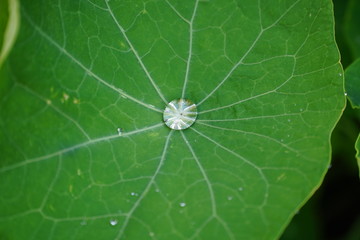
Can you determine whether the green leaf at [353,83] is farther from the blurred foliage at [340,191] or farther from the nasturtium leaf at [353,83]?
the blurred foliage at [340,191]

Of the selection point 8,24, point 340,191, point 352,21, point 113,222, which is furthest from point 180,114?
point 340,191

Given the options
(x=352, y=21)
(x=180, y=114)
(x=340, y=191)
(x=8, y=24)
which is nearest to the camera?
(x=8, y=24)

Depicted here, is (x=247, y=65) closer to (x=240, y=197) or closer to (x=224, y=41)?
(x=224, y=41)

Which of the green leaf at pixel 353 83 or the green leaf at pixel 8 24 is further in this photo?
the green leaf at pixel 353 83

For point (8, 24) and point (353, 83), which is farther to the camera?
point (353, 83)

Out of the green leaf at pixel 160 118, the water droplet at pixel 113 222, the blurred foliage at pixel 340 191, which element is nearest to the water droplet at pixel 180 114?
the green leaf at pixel 160 118

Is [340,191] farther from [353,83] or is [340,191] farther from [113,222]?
[113,222]
